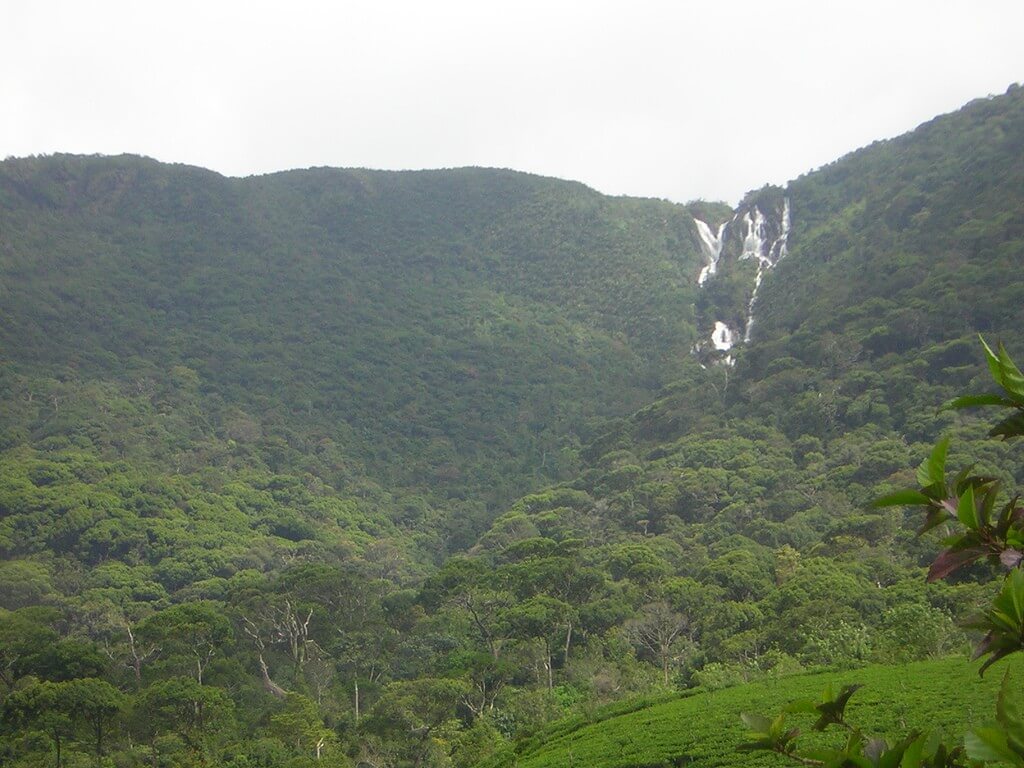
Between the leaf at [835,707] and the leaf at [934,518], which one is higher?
the leaf at [934,518]

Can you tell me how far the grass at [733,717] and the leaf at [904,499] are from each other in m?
14.3

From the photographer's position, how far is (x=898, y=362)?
66250mm

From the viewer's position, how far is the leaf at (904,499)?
210 centimetres

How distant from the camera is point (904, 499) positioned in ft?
6.97

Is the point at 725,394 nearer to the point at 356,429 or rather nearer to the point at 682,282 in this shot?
the point at 356,429

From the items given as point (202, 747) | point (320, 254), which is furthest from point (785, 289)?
point (202, 747)

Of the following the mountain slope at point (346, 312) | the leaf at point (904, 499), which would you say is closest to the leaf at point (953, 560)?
the leaf at point (904, 499)

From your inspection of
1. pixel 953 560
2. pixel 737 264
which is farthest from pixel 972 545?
pixel 737 264

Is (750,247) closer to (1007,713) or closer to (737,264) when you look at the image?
(737,264)

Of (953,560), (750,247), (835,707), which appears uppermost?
(750,247)

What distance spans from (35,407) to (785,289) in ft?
234

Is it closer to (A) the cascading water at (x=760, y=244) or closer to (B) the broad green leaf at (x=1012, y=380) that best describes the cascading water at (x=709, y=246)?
(A) the cascading water at (x=760, y=244)

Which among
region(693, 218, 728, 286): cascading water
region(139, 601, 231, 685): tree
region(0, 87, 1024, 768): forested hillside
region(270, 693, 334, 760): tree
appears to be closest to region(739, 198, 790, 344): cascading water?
region(0, 87, 1024, 768): forested hillside

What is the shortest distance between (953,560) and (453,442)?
8894 cm
